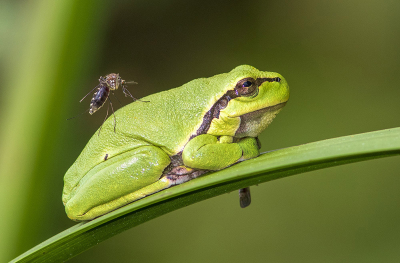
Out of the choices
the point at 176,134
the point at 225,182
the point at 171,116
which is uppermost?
the point at 171,116

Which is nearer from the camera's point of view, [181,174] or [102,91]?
[181,174]

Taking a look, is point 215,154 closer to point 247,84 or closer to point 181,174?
point 181,174

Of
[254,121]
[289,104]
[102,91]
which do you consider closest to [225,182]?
[254,121]

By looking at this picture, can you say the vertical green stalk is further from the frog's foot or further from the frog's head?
the frog's head

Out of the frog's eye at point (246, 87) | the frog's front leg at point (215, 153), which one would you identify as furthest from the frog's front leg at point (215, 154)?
the frog's eye at point (246, 87)

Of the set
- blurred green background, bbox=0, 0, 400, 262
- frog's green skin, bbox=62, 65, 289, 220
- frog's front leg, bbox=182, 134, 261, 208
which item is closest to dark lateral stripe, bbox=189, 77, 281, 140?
frog's green skin, bbox=62, 65, 289, 220

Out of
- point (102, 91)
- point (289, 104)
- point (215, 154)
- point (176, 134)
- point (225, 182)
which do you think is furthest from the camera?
point (289, 104)

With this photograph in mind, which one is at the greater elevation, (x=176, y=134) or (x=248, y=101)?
(x=248, y=101)
